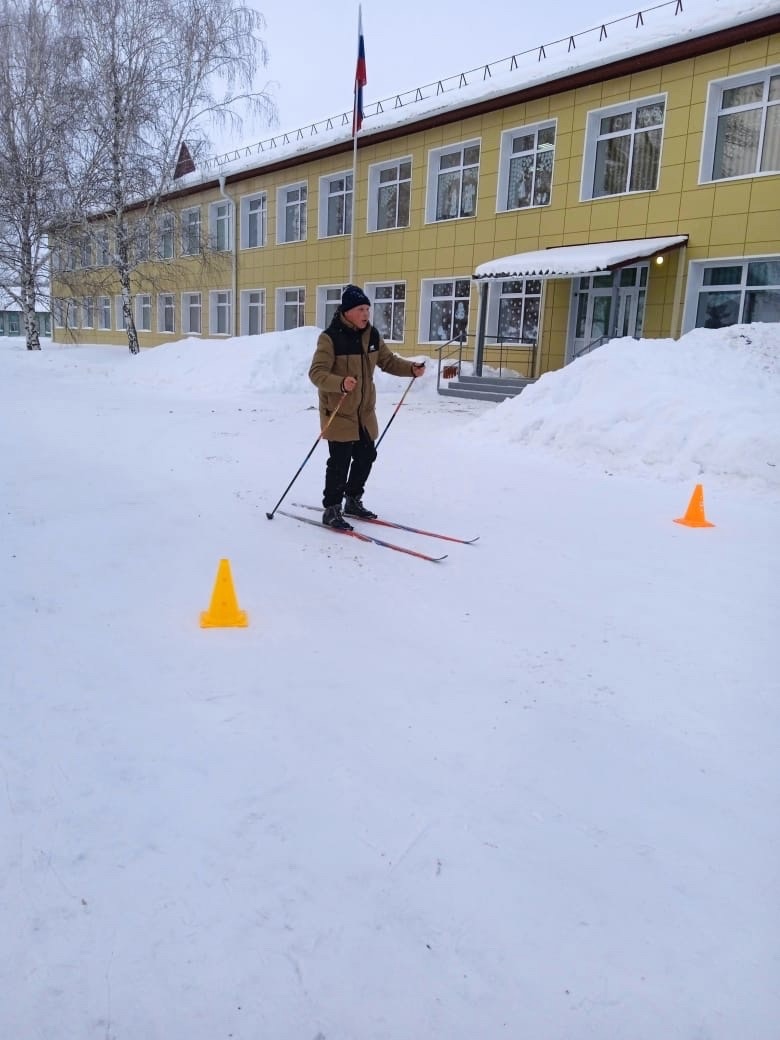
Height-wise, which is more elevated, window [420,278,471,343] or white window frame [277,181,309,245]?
white window frame [277,181,309,245]

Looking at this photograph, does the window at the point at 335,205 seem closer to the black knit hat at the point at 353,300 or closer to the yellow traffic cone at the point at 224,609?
the black knit hat at the point at 353,300

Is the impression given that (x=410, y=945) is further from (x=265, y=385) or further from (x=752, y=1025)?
(x=265, y=385)

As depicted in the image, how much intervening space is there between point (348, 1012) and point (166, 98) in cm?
2536

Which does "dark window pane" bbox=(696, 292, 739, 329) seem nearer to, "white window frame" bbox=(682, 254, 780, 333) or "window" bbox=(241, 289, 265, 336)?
"white window frame" bbox=(682, 254, 780, 333)

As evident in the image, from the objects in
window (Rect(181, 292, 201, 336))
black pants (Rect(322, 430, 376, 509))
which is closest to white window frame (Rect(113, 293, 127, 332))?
window (Rect(181, 292, 201, 336))

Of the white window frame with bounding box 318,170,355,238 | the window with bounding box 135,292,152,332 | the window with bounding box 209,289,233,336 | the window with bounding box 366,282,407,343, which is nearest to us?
the window with bounding box 366,282,407,343

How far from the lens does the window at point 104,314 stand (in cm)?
3469

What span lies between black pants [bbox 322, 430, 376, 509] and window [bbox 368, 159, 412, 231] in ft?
54.7

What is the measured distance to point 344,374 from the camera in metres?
5.46

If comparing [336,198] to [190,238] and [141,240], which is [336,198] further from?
[141,240]

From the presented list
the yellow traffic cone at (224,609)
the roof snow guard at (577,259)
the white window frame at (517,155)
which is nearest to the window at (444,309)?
the roof snow guard at (577,259)

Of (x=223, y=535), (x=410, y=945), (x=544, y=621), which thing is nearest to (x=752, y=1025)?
(x=410, y=945)

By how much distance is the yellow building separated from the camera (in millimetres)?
13969

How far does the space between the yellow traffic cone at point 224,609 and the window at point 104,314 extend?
34.8 meters
